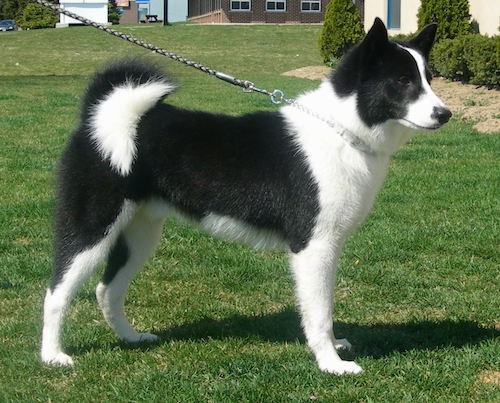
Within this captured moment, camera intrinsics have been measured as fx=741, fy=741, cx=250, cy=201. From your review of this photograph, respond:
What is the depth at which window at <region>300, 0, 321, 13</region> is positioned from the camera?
45.8m

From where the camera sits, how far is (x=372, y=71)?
334 cm

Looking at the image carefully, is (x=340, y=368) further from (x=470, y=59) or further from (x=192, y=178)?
(x=470, y=59)

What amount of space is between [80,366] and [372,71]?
1.98 m

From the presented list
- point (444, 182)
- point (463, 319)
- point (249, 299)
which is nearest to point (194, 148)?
point (249, 299)

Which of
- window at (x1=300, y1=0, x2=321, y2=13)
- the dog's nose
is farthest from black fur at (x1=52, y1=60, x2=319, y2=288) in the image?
window at (x1=300, y1=0, x2=321, y2=13)

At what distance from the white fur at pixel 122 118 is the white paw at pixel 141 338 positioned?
3.18ft

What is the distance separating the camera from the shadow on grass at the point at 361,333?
12.8 ft

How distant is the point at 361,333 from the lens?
4090 mm

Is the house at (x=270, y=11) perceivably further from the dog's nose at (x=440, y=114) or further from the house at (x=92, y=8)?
the dog's nose at (x=440, y=114)

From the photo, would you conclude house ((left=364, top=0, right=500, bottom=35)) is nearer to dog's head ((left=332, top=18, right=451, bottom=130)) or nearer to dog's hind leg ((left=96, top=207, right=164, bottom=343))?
dog's head ((left=332, top=18, right=451, bottom=130))

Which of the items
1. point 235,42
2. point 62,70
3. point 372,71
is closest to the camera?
point 372,71

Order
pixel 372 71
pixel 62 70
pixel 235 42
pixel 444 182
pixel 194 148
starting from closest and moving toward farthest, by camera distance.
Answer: pixel 372 71 → pixel 194 148 → pixel 444 182 → pixel 62 70 → pixel 235 42

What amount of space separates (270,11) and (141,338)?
143 ft

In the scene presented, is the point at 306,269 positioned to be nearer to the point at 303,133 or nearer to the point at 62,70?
the point at 303,133
